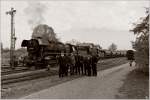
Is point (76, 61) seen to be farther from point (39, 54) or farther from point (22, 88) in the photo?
point (39, 54)

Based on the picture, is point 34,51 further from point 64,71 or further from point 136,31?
point 136,31

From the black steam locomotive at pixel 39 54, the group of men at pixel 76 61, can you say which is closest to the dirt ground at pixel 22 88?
the group of men at pixel 76 61

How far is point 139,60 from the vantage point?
1975 cm

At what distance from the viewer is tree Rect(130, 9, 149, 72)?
1891 cm

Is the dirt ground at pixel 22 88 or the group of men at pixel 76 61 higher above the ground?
the group of men at pixel 76 61

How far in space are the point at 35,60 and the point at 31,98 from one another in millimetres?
21472

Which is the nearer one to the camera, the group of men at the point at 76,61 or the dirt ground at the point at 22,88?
the dirt ground at the point at 22,88

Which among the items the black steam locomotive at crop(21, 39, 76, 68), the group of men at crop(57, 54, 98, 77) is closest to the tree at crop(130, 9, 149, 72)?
the group of men at crop(57, 54, 98, 77)

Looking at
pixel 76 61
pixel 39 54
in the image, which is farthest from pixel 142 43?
pixel 39 54

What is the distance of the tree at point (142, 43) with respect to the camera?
1891 centimetres

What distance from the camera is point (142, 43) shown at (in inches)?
767

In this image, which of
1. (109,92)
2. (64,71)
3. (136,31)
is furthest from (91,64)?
(109,92)

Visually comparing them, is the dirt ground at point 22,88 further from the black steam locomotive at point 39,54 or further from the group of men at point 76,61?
the black steam locomotive at point 39,54

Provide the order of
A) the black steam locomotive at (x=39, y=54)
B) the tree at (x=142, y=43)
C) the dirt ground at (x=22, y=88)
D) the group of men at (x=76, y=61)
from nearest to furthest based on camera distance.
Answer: the dirt ground at (x=22, y=88) → the tree at (x=142, y=43) → the group of men at (x=76, y=61) → the black steam locomotive at (x=39, y=54)
